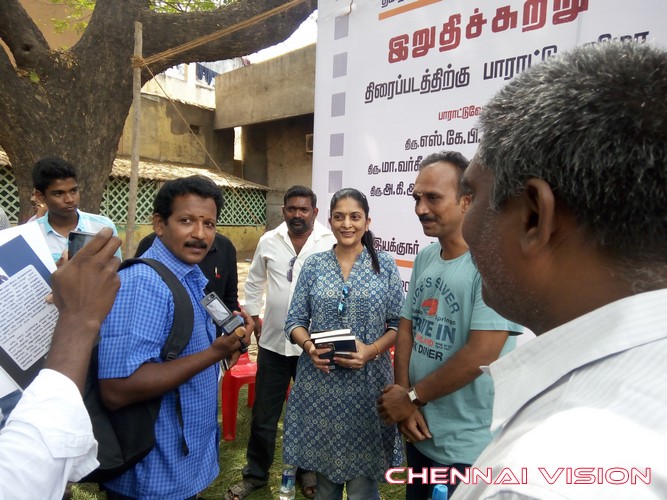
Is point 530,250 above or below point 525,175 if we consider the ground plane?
below

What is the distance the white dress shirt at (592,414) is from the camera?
0.45 metres

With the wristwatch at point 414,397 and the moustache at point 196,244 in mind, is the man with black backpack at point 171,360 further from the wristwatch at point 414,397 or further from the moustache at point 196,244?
the wristwatch at point 414,397

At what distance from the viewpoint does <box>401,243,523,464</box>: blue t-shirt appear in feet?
5.70

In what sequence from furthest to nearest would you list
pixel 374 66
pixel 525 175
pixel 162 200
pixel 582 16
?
pixel 374 66
pixel 582 16
pixel 162 200
pixel 525 175

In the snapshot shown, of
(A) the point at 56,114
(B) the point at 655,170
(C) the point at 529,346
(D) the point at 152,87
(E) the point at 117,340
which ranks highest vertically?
(D) the point at 152,87

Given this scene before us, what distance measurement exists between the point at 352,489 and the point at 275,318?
1261 millimetres

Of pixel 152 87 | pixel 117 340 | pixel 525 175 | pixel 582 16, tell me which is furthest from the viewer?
pixel 152 87

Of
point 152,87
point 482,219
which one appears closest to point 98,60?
point 482,219

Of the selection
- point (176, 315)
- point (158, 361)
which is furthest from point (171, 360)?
point (176, 315)

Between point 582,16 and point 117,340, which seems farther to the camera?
point 582,16

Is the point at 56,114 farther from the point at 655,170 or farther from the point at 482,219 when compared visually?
the point at 655,170

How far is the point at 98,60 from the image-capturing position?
4.16 metres

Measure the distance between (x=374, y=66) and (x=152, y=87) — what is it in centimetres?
1244

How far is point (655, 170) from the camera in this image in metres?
0.58
